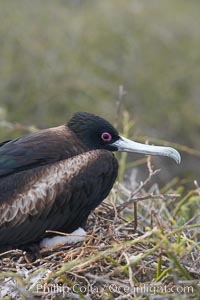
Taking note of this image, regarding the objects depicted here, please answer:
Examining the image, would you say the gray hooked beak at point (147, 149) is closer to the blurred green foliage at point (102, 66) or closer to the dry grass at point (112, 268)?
the dry grass at point (112, 268)

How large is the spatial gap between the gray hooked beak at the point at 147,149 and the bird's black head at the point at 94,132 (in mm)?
30

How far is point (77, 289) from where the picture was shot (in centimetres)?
318

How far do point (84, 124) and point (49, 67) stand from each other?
4520 millimetres

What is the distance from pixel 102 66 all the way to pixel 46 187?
5.06 meters

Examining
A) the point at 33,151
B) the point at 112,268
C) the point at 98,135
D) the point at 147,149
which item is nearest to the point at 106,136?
the point at 98,135

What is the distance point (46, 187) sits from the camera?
3850mm

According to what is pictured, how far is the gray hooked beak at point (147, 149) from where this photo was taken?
4047 millimetres

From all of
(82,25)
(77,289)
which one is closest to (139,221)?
(77,289)

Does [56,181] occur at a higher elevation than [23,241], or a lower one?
higher

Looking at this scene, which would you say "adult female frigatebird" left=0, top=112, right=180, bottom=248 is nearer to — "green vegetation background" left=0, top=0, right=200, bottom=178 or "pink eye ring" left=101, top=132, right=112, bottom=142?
"pink eye ring" left=101, top=132, right=112, bottom=142

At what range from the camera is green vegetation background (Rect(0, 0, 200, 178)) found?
8375 millimetres

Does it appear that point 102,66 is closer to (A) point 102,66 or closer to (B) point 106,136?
→ (A) point 102,66

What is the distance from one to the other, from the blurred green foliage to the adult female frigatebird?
13.6 ft

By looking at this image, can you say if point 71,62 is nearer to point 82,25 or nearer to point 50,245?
point 82,25
